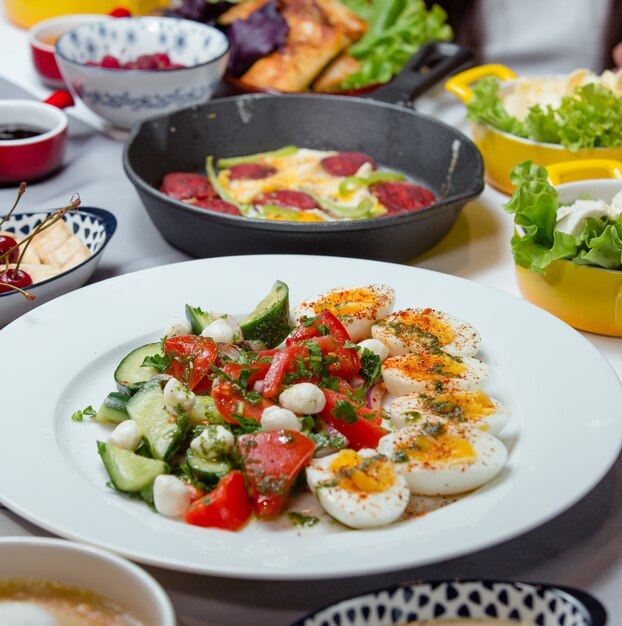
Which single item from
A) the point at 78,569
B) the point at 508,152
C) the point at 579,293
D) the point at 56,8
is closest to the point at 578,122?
the point at 508,152

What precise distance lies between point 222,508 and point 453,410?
0.45 m

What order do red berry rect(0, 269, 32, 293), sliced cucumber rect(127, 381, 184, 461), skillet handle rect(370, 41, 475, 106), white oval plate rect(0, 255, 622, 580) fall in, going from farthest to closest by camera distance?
skillet handle rect(370, 41, 475, 106) < red berry rect(0, 269, 32, 293) < sliced cucumber rect(127, 381, 184, 461) < white oval plate rect(0, 255, 622, 580)

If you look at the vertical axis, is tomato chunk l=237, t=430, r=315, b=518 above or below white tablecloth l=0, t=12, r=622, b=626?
above

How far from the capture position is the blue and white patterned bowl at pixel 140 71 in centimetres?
299

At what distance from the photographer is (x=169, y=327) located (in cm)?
175

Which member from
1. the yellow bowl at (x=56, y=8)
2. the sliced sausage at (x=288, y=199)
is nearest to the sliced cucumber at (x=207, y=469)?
the sliced sausage at (x=288, y=199)

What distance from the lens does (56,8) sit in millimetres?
4184

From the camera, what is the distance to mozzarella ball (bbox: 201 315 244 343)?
172 cm

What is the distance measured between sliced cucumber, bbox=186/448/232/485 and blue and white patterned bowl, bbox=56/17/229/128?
184 cm

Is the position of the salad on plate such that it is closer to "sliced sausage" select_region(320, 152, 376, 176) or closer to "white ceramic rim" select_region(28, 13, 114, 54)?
"sliced sausage" select_region(320, 152, 376, 176)

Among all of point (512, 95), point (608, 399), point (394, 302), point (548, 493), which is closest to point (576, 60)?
point (512, 95)

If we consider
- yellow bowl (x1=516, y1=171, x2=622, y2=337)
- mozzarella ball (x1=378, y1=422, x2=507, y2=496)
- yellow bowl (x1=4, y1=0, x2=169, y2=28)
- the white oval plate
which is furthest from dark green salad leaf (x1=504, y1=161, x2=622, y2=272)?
yellow bowl (x1=4, y1=0, x2=169, y2=28)

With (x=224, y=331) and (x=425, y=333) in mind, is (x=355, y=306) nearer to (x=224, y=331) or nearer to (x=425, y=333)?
(x=425, y=333)

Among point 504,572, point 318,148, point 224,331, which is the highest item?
point 224,331
